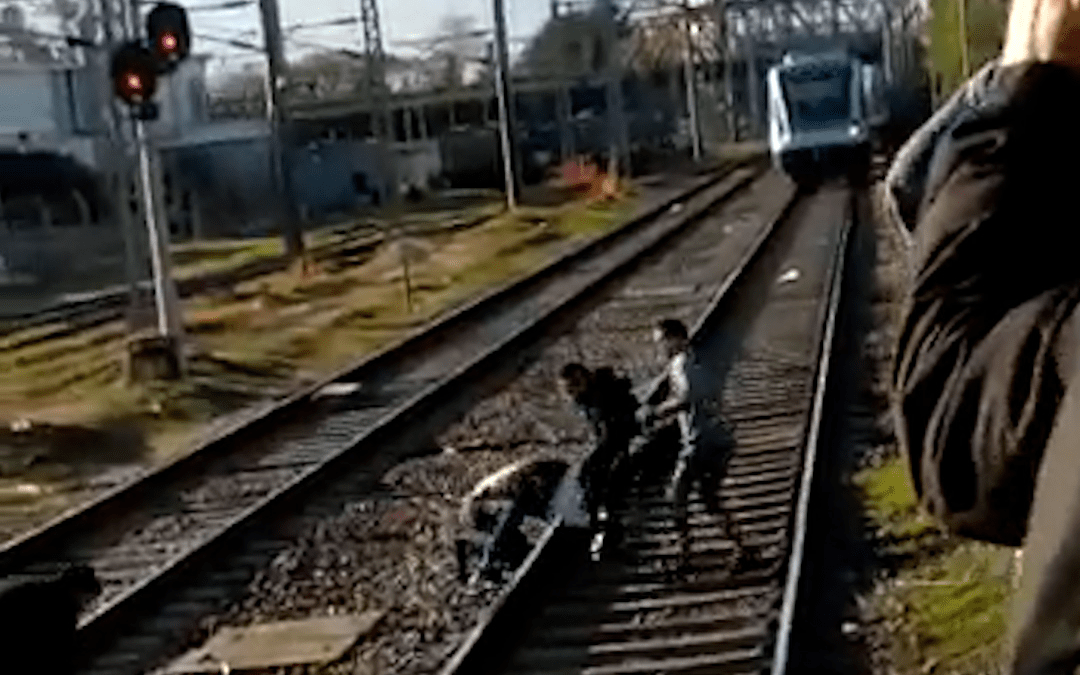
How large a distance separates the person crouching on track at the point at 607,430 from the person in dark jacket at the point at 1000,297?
8746 millimetres

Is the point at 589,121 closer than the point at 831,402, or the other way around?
the point at 831,402

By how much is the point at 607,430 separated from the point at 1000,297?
9.42 m

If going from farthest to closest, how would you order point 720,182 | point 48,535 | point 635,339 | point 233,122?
point 233,122 → point 720,182 → point 635,339 → point 48,535

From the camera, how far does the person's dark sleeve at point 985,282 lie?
1604 millimetres

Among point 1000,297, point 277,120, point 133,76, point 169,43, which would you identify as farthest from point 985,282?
point 277,120

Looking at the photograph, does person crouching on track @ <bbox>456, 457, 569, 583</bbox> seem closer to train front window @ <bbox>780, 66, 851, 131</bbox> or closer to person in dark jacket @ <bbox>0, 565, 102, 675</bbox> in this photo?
person in dark jacket @ <bbox>0, 565, 102, 675</bbox>

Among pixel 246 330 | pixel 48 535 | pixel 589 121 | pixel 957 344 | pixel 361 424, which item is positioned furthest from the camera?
pixel 589 121

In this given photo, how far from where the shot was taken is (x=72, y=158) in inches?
2368

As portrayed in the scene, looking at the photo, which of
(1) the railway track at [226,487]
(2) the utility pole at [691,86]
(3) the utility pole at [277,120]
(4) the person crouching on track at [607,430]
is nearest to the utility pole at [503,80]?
(3) the utility pole at [277,120]

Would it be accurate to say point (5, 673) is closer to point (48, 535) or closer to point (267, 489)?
point (48, 535)

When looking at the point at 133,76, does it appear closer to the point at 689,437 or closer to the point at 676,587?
the point at 689,437

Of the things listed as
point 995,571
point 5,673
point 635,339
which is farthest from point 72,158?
point 5,673

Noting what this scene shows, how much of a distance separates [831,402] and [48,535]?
17.3 ft

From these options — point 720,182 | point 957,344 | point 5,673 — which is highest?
point 957,344
